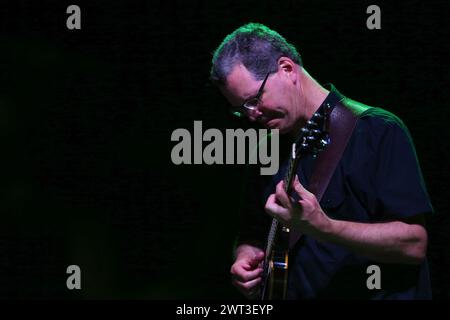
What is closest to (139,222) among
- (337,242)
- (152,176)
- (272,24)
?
(152,176)

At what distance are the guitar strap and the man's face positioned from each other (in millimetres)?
165

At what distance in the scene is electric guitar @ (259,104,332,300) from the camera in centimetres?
196

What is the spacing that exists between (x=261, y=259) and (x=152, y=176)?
99 cm

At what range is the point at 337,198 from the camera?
2029mm

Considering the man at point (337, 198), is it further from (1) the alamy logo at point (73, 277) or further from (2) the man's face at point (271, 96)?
(1) the alamy logo at point (73, 277)

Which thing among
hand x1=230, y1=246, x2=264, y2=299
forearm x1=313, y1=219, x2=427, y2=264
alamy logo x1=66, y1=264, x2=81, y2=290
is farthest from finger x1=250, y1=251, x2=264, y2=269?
alamy logo x1=66, y1=264, x2=81, y2=290

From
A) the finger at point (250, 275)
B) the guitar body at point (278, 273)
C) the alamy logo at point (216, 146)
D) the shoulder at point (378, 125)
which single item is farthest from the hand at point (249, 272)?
the shoulder at point (378, 125)

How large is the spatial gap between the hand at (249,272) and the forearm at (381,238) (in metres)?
0.48

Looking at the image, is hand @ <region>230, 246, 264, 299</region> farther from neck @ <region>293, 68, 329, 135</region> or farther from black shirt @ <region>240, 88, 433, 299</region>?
neck @ <region>293, 68, 329, 135</region>

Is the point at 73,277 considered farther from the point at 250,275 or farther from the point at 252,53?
the point at 252,53

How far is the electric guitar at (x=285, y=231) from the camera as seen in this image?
1956 mm

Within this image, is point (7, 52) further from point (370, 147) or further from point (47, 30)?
point (370, 147)

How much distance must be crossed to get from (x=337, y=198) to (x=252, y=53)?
60cm

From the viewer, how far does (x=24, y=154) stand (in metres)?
3.12
